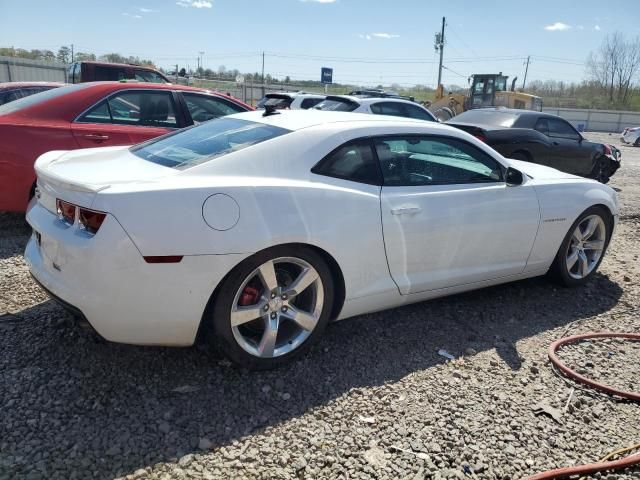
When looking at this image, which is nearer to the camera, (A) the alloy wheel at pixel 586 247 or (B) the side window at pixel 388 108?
(A) the alloy wheel at pixel 586 247

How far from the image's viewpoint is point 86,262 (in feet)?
8.29

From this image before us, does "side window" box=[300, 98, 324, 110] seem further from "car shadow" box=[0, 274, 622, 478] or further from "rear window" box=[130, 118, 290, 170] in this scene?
"car shadow" box=[0, 274, 622, 478]

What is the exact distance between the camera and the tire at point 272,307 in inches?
110

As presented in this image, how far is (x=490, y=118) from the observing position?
977 cm

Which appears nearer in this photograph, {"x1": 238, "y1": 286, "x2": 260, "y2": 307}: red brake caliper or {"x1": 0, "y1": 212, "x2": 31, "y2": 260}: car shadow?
{"x1": 238, "y1": 286, "x2": 260, "y2": 307}: red brake caliper

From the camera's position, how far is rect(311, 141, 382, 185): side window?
3169 millimetres

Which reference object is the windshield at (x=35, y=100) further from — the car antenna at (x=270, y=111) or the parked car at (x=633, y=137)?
the parked car at (x=633, y=137)

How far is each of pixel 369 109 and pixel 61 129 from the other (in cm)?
620

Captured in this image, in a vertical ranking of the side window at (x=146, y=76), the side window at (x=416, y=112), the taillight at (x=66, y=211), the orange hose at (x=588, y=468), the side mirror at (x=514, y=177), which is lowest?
the orange hose at (x=588, y=468)

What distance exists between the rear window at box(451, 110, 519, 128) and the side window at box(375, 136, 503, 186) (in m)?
5.98

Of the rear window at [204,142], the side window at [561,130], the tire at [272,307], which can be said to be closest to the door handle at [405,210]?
the tire at [272,307]

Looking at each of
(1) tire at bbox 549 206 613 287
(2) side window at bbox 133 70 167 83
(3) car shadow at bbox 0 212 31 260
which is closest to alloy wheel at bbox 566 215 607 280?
(1) tire at bbox 549 206 613 287

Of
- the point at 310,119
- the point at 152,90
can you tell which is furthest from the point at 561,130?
the point at 310,119

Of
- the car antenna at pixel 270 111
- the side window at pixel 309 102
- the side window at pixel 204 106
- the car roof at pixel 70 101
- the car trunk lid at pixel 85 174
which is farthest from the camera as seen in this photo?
the side window at pixel 309 102
